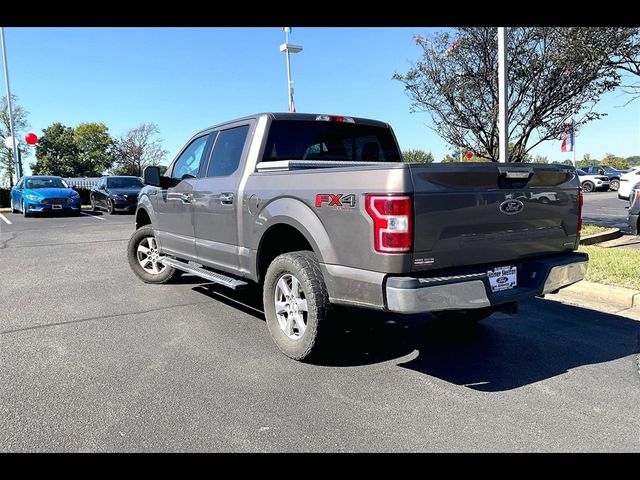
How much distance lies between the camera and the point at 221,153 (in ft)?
16.8

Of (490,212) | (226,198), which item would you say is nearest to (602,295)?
(490,212)

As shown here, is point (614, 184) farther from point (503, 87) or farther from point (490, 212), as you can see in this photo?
point (490, 212)

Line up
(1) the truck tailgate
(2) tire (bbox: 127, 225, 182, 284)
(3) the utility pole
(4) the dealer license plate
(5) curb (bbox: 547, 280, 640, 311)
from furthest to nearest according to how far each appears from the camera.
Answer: (3) the utility pole → (2) tire (bbox: 127, 225, 182, 284) → (5) curb (bbox: 547, 280, 640, 311) → (4) the dealer license plate → (1) the truck tailgate

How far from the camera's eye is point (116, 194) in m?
18.5

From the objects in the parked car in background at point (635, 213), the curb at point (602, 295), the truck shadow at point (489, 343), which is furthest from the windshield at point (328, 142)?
the parked car in background at point (635, 213)

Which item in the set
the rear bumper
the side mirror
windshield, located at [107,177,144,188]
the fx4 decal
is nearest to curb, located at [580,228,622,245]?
the rear bumper

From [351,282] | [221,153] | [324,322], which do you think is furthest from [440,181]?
[221,153]

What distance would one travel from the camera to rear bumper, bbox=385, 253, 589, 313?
10.1ft

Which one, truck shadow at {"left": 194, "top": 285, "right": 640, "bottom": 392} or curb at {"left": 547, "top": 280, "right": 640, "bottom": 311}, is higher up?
curb at {"left": 547, "top": 280, "right": 640, "bottom": 311}

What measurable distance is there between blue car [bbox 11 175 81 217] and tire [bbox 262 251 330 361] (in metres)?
16.3

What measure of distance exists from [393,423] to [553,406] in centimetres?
109

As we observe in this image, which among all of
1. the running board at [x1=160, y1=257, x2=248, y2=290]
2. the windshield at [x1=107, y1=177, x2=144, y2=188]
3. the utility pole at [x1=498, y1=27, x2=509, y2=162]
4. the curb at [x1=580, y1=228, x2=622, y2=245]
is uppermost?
the utility pole at [x1=498, y1=27, x2=509, y2=162]

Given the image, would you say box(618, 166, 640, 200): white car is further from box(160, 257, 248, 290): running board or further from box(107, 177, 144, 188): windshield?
box(107, 177, 144, 188): windshield

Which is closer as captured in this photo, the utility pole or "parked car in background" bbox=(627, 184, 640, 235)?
"parked car in background" bbox=(627, 184, 640, 235)
